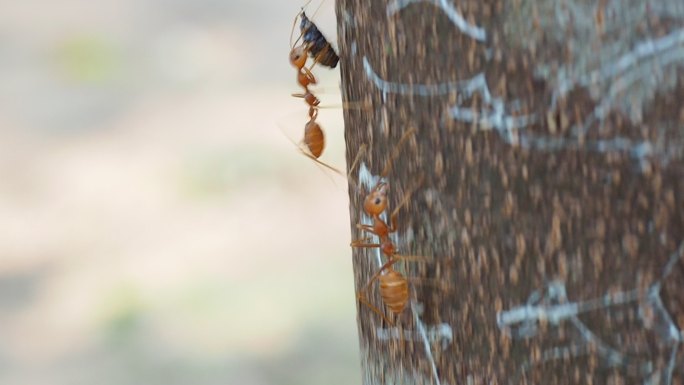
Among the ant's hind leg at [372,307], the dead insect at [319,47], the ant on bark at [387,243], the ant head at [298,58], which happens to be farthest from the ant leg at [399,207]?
the ant head at [298,58]

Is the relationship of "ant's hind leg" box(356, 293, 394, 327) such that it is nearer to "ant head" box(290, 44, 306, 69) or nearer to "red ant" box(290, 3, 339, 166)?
"red ant" box(290, 3, 339, 166)

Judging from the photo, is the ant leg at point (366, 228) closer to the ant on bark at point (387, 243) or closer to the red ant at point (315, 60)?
the ant on bark at point (387, 243)

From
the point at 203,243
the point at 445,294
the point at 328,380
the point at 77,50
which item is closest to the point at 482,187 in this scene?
the point at 445,294

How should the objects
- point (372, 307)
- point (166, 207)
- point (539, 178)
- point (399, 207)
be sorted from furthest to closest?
point (166, 207), point (372, 307), point (399, 207), point (539, 178)

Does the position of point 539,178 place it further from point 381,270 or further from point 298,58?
point 298,58

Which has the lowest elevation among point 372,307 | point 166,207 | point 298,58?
point 166,207

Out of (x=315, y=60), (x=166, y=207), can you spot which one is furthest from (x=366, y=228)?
(x=166, y=207)

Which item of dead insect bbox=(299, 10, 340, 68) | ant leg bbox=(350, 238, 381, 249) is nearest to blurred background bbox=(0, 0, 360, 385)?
dead insect bbox=(299, 10, 340, 68)
